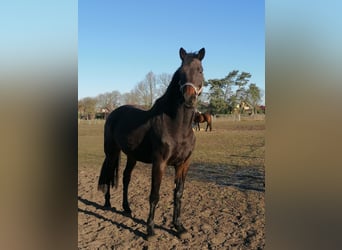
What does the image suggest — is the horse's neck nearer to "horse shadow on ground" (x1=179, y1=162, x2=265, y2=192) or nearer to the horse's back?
the horse's back

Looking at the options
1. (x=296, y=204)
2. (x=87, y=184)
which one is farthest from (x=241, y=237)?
(x=87, y=184)

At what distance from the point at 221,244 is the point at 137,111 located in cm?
174

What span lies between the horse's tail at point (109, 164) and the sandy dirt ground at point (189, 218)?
1.12 ft

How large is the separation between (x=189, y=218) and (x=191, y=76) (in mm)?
1859

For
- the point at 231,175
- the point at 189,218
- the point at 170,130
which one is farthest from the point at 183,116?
the point at 231,175

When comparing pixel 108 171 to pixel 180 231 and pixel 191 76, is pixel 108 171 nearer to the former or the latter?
pixel 180 231

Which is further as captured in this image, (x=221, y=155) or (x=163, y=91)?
(x=221, y=155)

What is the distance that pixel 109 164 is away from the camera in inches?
143

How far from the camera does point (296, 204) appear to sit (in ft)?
3.60

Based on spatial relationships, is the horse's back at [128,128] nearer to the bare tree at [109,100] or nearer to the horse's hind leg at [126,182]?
the bare tree at [109,100]

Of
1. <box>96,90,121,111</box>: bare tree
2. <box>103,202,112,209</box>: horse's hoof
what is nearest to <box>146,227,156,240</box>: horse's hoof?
<box>103,202,112,209</box>: horse's hoof

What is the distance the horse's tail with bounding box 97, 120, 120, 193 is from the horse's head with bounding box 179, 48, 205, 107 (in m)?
1.74

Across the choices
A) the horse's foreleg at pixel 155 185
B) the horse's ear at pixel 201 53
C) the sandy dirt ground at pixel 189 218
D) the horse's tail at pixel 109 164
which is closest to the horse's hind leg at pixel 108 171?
the horse's tail at pixel 109 164

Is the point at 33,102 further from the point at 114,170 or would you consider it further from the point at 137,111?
the point at 114,170
